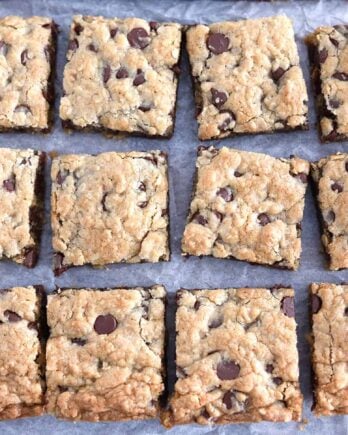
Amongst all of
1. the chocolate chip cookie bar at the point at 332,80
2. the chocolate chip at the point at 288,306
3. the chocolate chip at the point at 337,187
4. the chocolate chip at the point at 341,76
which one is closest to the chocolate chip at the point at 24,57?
the chocolate chip cookie bar at the point at 332,80

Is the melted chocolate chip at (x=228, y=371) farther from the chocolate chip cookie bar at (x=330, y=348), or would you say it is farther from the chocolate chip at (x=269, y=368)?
the chocolate chip cookie bar at (x=330, y=348)

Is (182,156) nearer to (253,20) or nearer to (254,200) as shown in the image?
(254,200)

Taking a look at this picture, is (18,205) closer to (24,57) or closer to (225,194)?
(24,57)

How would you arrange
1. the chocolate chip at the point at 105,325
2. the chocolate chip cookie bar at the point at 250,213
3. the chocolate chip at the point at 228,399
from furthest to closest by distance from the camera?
1. the chocolate chip cookie bar at the point at 250,213
2. the chocolate chip at the point at 105,325
3. the chocolate chip at the point at 228,399

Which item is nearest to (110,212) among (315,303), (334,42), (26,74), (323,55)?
(26,74)

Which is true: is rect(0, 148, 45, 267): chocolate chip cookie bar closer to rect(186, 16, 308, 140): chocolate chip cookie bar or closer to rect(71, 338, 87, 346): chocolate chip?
rect(71, 338, 87, 346): chocolate chip

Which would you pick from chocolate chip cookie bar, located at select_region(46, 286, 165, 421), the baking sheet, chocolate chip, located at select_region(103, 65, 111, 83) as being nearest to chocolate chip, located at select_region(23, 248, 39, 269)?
the baking sheet
